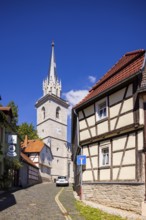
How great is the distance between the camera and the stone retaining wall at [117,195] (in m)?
14.4

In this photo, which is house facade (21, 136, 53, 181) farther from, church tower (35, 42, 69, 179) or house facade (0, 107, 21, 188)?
house facade (0, 107, 21, 188)

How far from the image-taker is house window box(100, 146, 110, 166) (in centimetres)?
1758

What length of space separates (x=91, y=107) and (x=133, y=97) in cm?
417

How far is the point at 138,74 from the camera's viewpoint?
15.3m

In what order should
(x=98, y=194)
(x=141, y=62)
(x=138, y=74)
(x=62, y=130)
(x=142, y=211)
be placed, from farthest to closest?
(x=62, y=130) < (x=98, y=194) < (x=141, y=62) < (x=138, y=74) < (x=142, y=211)

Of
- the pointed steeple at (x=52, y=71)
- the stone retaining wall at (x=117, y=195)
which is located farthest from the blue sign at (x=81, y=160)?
the pointed steeple at (x=52, y=71)

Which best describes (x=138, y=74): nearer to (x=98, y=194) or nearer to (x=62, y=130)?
(x=98, y=194)

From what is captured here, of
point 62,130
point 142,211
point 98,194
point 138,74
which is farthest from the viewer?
point 62,130

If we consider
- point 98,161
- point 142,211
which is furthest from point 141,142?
point 98,161

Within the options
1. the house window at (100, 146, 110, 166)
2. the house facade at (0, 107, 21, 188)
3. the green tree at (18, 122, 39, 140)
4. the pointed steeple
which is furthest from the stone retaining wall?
the pointed steeple

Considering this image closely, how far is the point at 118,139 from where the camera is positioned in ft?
54.1

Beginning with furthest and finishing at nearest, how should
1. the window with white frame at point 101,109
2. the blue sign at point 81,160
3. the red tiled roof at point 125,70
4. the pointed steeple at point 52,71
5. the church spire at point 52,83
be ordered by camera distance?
the pointed steeple at point 52,71 → the church spire at point 52,83 → the blue sign at point 81,160 → the window with white frame at point 101,109 → the red tiled roof at point 125,70

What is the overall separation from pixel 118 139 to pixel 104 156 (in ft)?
6.16

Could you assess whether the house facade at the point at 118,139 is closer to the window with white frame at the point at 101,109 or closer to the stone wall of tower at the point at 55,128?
the window with white frame at the point at 101,109
